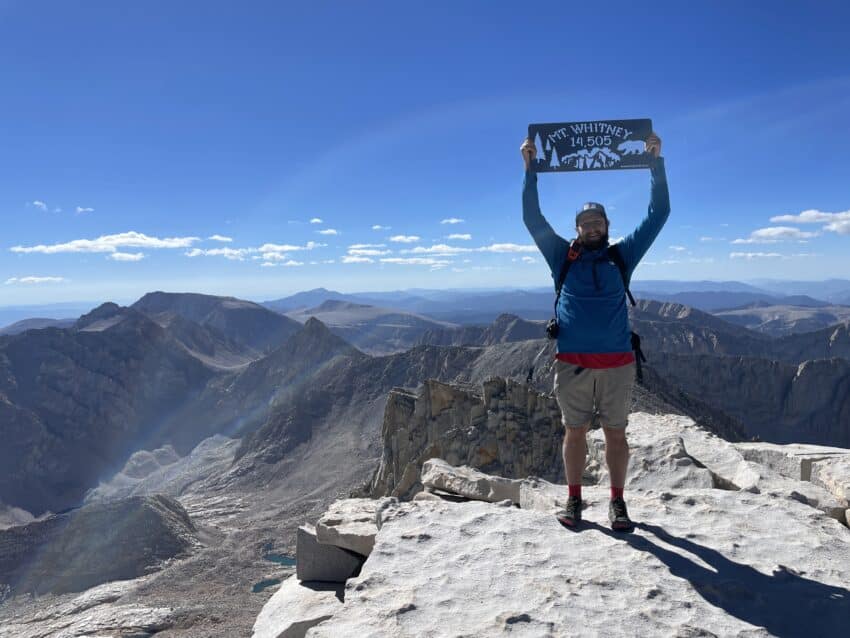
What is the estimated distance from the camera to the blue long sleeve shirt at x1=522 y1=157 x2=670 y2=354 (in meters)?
6.08

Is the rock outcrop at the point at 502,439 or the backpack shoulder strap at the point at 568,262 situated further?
the rock outcrop at the point at 502,439

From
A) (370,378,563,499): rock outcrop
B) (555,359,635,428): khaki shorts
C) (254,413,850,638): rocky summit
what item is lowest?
(370,378,563,499): rock outcrop

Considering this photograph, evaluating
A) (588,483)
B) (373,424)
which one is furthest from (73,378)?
(588,483)

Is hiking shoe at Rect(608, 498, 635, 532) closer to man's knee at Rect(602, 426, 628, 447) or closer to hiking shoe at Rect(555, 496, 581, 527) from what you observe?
hiking shoe at Rect(555, 496, 581, 527)

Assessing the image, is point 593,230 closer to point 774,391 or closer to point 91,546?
point 91,546

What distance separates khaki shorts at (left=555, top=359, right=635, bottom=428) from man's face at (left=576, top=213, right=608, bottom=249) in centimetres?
130

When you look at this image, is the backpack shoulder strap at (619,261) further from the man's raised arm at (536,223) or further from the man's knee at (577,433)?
the man's knee at (577,433)

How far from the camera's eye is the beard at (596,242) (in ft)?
20.3

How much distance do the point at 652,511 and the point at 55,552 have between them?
78.4 m

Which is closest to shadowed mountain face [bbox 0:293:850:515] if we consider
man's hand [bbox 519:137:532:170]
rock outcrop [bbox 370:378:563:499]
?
rock outcrop [bbox 370:378:563:499]

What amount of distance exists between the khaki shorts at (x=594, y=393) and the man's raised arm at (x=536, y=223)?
3.70ft

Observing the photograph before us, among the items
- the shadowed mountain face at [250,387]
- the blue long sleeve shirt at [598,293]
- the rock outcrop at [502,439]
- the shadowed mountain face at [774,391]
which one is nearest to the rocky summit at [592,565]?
the blue long sleeve shirt at [598,293]

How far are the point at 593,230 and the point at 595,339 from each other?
114cm

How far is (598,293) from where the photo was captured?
240 inches
